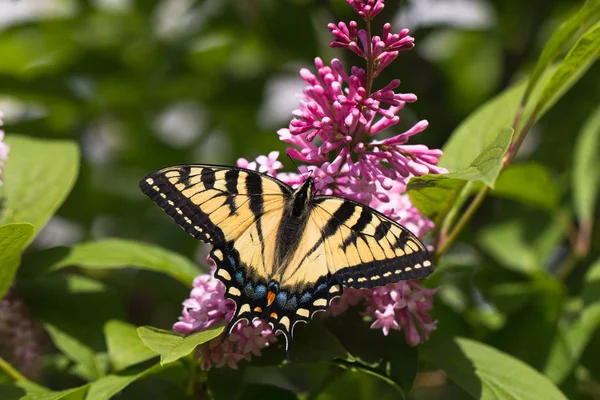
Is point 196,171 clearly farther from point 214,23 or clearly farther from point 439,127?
point 214,23

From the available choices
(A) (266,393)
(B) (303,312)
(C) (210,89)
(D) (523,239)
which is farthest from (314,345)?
(C) (210,89)

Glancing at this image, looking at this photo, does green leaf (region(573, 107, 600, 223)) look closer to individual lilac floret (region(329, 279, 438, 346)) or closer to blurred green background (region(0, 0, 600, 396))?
blurred green background (region(0, 0, 600, 396))

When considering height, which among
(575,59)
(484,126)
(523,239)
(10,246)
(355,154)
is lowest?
(523,239)

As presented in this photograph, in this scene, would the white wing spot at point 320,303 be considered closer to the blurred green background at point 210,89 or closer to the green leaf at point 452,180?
the green leaf at point 452,180

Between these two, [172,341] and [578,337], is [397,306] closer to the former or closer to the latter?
[172,341]

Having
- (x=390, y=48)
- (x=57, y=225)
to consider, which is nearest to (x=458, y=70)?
(x=57, y=225)

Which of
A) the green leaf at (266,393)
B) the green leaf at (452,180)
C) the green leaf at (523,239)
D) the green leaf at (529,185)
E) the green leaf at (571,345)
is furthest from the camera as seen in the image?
the green leaf at (523,239)

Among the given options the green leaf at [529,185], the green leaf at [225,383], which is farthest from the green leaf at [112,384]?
the green leaf at [529,185]
